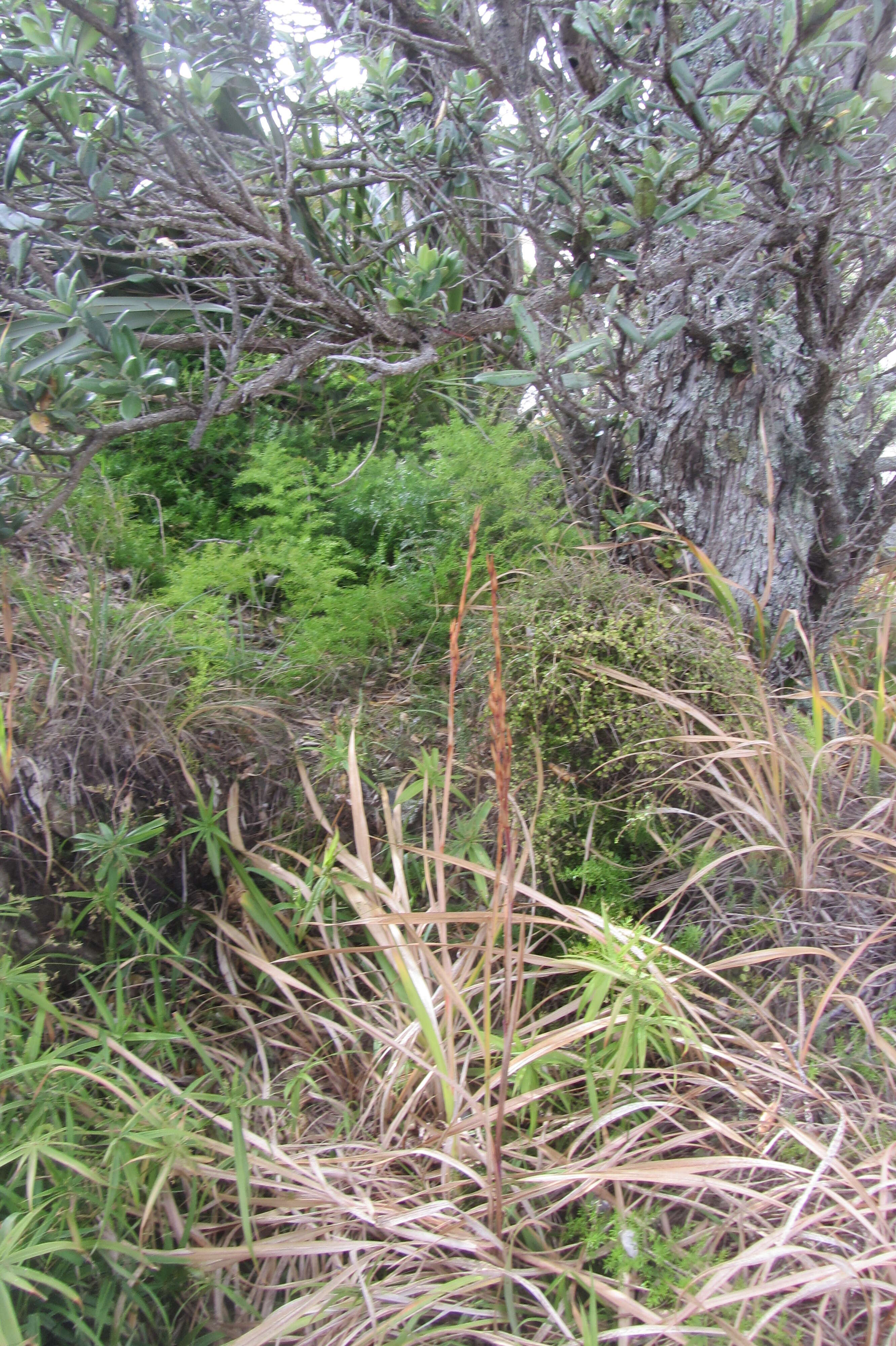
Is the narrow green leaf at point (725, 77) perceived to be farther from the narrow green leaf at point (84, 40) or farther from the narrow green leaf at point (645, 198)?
the narrow green leaf at point (84, 40)

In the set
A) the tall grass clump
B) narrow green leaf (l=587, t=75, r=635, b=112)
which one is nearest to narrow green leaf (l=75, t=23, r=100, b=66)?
narrow green leaf (l=587, t=75, r=635, b=112)

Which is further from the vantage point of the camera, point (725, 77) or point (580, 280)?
point (580, 280)

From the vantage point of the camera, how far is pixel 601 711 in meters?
2.03

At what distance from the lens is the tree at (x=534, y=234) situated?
1.95m

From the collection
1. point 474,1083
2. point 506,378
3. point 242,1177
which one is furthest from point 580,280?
point 242,1177

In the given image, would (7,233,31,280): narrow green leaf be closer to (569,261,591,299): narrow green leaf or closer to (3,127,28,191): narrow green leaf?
(3,127,28,191): narrow green leaf

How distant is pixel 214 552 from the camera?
2518mm

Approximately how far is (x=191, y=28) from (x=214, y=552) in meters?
1.38

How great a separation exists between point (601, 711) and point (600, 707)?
0.03 metres

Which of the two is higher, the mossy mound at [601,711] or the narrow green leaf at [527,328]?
the narrow green leaf at [527,328]

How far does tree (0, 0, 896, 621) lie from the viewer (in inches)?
76.8

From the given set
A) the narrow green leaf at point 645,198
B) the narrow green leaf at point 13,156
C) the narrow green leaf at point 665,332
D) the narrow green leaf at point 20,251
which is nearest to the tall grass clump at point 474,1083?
the narrow green leaf at point 665,332

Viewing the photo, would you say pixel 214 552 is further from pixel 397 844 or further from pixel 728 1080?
pixel 728 1080

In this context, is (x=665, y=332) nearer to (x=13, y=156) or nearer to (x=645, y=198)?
(x=645, y=198)
